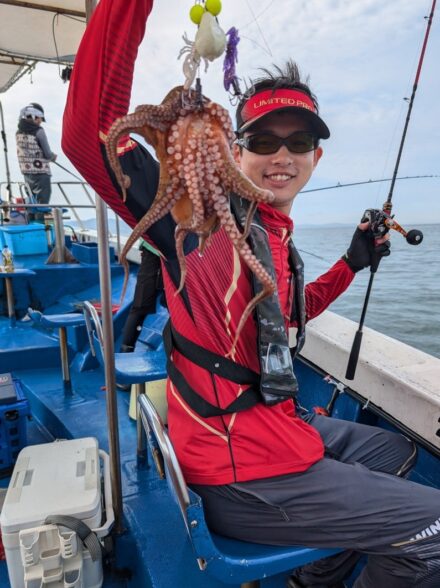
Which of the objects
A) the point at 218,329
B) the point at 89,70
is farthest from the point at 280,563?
the point at 89,70

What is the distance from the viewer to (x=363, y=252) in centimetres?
215

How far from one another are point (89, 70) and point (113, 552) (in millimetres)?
1990

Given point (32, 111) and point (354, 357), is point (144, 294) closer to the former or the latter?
point (354, 357)

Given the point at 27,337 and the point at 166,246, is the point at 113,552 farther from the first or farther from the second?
the point at 27,337

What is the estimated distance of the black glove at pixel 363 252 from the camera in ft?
7.06

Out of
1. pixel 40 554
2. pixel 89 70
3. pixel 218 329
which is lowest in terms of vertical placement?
pixel 40 554

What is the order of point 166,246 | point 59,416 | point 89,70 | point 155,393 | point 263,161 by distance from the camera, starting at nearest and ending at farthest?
point 89,70, point 166,246, point 263,161, point 155,393, point 59,416

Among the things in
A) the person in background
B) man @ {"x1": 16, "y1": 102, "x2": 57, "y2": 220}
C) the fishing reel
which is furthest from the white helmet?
the fishing reel

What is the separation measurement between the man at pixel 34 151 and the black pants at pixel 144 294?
440 centimetres

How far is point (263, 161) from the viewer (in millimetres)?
1482

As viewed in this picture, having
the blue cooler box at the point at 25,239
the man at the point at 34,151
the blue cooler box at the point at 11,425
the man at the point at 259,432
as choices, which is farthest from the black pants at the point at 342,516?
the man at the point at 34,151

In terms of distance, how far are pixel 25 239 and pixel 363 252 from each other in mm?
5929

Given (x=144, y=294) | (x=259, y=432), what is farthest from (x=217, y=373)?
(x=144, y=294)

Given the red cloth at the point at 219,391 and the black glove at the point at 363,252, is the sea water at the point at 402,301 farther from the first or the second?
the red cloth at the point at 219,391
